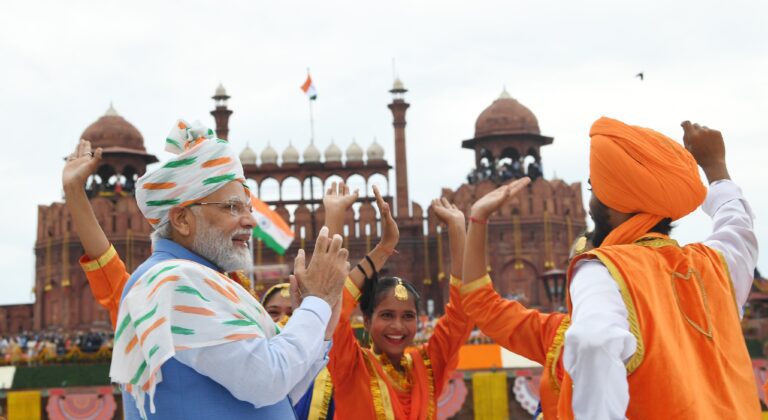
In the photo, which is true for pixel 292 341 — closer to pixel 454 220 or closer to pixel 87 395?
pixel 454 220

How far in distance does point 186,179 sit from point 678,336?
1176 millimetres

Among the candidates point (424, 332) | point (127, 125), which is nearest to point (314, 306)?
point (424, 332)

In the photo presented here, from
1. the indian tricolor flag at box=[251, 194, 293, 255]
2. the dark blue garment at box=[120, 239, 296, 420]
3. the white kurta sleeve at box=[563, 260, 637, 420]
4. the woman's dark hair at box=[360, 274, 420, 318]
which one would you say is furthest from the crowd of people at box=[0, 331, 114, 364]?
the white kurta sleeve at box=[563, 260, 637, 420]

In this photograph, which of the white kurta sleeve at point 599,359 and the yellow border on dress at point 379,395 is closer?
the white kurta sleeve at point 599,359

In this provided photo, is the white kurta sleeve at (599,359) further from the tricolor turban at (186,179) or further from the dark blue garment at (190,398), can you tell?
the tricolor turban at (186,179)

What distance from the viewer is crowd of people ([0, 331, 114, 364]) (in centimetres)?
2325

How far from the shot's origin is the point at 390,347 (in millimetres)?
3812

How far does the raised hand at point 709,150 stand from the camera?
296 centimetres

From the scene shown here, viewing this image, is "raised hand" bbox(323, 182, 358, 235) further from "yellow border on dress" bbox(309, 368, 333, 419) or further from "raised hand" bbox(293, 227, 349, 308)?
"yellow border on dress" bbox(309, 368, 333, 419)

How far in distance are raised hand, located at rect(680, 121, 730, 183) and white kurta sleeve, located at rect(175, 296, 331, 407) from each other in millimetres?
1354

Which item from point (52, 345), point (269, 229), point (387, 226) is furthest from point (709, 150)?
point (52, 345)

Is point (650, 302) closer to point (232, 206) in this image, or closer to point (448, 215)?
point (232, 206)

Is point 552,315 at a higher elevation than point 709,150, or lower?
lower

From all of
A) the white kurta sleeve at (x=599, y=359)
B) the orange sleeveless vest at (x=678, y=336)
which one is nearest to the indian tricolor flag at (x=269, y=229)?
the orange sleeveless vest at (x=678, y=336)
